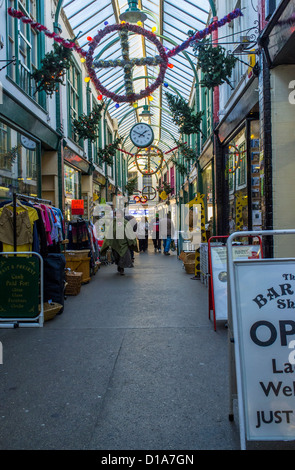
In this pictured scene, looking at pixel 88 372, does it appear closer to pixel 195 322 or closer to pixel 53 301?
pixel 195 322

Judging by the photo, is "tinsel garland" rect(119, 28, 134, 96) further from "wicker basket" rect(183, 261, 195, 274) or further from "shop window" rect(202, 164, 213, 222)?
"shop window" rect(202, 164, 213, 222)

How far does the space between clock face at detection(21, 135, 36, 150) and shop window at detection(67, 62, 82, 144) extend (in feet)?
13.9

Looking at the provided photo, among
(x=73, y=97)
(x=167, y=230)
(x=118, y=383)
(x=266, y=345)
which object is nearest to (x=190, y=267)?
(x=167, y=230)

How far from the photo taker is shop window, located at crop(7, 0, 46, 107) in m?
8.48

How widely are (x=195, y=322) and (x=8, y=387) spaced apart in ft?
9.36

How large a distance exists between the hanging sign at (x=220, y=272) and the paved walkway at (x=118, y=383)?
27 centimetres

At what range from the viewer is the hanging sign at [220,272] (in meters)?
5.24

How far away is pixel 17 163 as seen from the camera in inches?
339

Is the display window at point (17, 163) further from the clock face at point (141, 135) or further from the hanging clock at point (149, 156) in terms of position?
the hanging clock at point (149, 156)

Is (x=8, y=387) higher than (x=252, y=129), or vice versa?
(x=252, y=129)

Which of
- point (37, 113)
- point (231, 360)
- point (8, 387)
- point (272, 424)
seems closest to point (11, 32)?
point (37, 113)

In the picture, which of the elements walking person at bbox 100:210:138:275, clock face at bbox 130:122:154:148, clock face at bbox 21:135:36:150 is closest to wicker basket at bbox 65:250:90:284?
walking person at bbox 100:210:138:275

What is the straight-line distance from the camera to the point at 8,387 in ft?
11.3

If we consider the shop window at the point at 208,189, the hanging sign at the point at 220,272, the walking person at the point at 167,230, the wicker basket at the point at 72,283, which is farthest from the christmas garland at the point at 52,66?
the walking person at the point at 167,230
